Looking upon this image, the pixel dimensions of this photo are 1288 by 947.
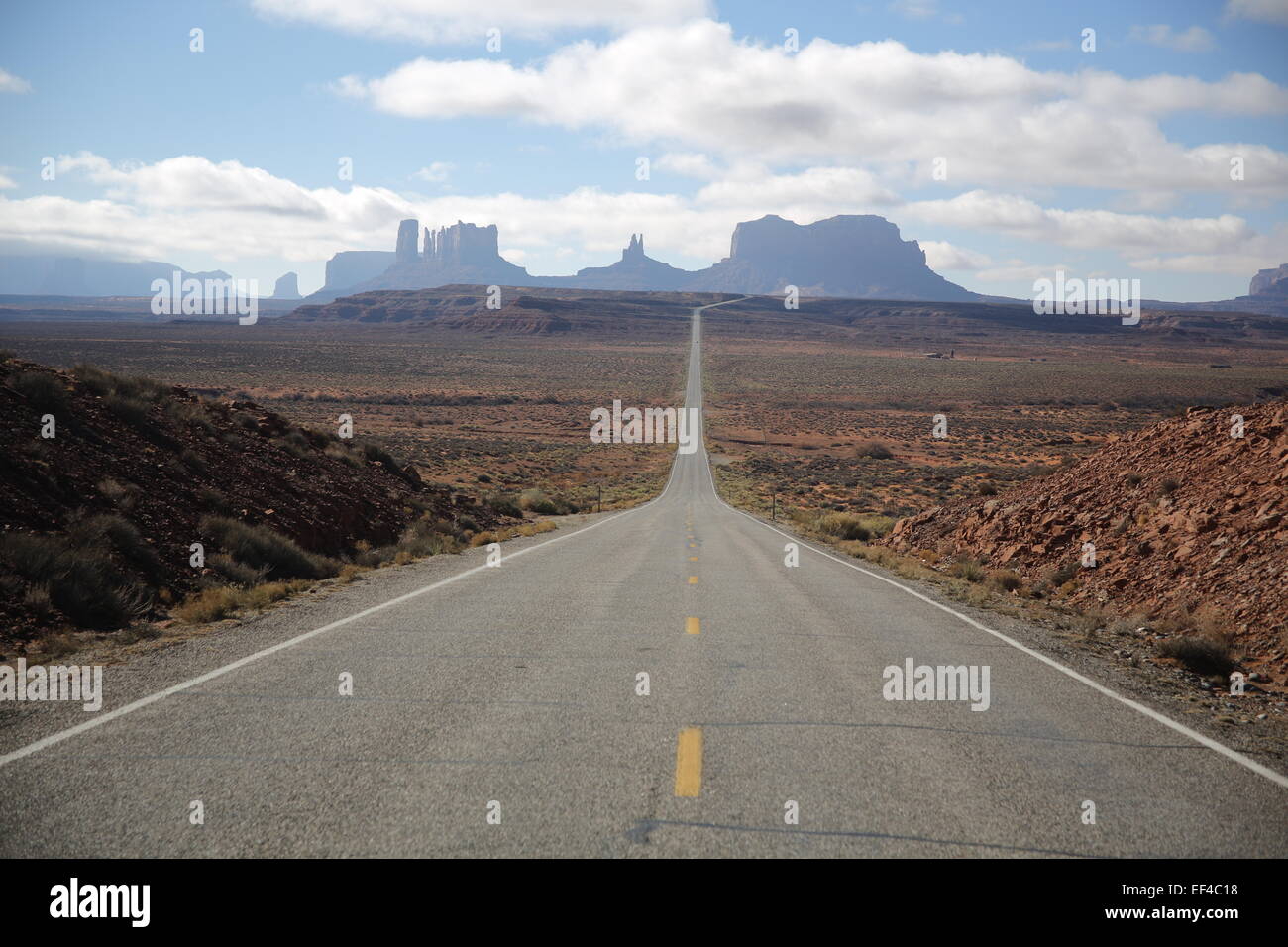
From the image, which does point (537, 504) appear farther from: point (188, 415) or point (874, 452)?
point (874, 452)

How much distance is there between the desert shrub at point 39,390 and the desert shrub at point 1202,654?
17277mm

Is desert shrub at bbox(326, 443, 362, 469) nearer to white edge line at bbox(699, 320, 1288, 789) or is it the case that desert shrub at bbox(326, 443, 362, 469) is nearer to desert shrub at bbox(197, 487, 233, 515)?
desert shrub at bbox(197, 487, 233, 515)

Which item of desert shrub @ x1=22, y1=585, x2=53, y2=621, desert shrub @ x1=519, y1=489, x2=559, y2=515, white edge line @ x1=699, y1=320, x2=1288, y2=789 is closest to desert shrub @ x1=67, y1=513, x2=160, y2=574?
desert shrub @ x1=22, y1=585, x2=53, y2=621

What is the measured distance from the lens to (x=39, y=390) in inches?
577

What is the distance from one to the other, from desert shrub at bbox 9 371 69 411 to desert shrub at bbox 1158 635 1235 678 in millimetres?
17277

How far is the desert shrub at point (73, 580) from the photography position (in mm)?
9641

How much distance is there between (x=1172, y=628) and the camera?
35.1 ft

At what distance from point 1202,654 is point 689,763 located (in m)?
6.98

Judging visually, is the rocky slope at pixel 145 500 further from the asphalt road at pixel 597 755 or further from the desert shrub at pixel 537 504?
the desert shrub at pixel 537 504

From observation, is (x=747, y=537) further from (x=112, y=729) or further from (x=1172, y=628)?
(x=112, y=729)

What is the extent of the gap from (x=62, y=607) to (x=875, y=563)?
15753 millimetres

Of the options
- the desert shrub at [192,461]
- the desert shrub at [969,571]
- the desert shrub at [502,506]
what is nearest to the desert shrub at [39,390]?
the desert shrub at [192,461]
